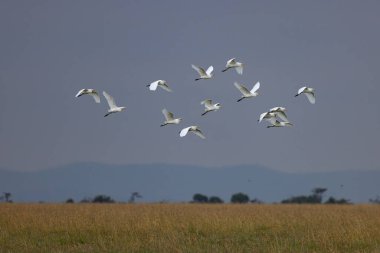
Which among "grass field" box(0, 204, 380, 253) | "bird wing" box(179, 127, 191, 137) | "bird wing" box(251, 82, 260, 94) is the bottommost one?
"grass field" box(0, 204, 380, 253)

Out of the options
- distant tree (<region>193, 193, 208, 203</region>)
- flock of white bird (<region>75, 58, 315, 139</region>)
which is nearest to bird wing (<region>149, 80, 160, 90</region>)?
flock of white bird (<region>75, 58, 315, 139</region>)

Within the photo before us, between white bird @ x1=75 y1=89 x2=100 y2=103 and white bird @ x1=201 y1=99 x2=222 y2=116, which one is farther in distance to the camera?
white bird @ x1=201 y1=99 x2=222 y2=116

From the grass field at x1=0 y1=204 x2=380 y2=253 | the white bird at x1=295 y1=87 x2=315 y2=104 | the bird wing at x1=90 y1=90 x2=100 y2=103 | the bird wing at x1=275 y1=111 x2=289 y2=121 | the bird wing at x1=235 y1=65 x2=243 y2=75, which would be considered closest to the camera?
the grass field at x1=0 y1=204 x2=380 y2=253

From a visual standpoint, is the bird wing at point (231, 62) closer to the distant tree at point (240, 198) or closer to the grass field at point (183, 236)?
the grass field at point (183, 236)

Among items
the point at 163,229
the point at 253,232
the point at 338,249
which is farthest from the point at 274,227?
the point at 338,249

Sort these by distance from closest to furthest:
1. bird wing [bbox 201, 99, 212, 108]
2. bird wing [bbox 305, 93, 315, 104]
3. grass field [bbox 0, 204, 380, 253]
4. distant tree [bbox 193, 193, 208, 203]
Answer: grass field [bbox 0, 204, 380, 253] < bird wing [bbox 201, 99, 212, 108] < bird wing [bbox 305, 93, 315, 104] < distant tree [bbox 193, 193, 208, 203]

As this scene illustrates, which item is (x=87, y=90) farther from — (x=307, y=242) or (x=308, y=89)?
(x=307, y=242)

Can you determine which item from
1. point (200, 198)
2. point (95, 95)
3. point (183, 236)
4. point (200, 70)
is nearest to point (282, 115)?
point (200, 70)

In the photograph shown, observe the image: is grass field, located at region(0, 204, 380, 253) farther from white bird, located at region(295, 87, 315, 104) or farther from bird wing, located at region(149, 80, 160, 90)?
white bird, located at region(295, 87, 315, 104)

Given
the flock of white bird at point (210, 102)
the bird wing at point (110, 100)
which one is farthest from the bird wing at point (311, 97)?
the bird wing at point (110, 100)

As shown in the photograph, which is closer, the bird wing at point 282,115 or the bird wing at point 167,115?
the bird wing at point 167,115

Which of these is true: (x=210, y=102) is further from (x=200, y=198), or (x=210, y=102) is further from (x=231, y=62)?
(x=200, y=198)

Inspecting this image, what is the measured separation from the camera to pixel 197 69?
25953 millimetres

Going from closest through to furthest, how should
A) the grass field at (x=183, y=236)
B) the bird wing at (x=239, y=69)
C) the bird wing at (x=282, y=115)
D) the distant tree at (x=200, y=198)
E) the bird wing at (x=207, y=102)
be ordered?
1. the grass field at (x=183, y=236)
2. the bird wing at (x=207, y=102)
3. the bird wing at (x=282, y=115)
4. the bird wing at (x=239, y=69)
5. the distant tree at (x=200, y=198)
